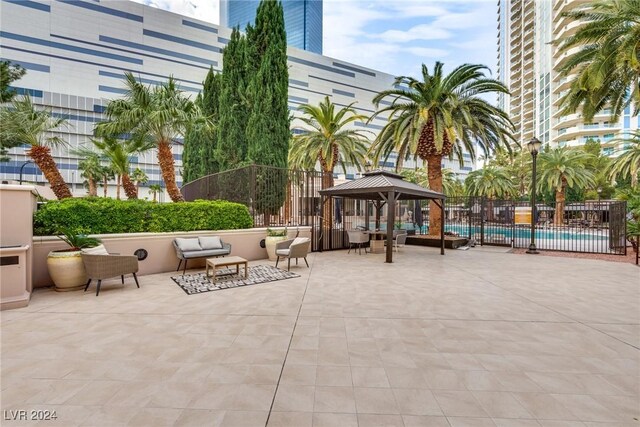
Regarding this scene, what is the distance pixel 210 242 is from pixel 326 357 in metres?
5.98

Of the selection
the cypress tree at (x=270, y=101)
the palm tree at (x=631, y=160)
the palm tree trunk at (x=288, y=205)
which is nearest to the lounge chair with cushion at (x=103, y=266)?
the palm tree trunk at (x=288, y=205)

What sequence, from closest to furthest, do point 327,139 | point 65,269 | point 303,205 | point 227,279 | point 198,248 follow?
point 65,269 < point 227,279 < point 198,248 < point 303,205 < point 327,139

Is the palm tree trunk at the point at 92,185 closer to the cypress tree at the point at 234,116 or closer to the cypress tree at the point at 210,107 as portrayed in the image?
the cypress tree at the point at 210,107

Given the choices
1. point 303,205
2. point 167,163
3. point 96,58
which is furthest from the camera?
point 96,58

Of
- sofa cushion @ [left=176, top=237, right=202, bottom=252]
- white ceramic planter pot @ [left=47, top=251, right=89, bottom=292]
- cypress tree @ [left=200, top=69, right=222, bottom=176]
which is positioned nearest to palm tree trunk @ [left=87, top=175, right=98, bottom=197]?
cypress tree @ [left=200, top=69, right=222, bottom=176]

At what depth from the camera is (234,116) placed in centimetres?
1569

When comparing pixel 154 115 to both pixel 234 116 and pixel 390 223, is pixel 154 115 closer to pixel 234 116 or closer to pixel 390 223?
pixel 234 116

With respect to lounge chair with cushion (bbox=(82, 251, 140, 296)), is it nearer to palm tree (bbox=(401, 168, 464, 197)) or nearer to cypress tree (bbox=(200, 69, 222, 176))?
Answer: cypress tree (bbox=(200, 69, 222, 176))

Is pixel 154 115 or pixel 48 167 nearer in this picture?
pixel 154 115

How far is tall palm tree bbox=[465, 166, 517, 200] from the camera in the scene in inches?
1494

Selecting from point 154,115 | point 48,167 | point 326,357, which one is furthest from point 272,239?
point 48,167

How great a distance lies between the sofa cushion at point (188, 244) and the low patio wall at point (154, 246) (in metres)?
0.45

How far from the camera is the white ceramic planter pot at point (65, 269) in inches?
230

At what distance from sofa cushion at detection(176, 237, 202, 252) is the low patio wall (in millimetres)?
452
